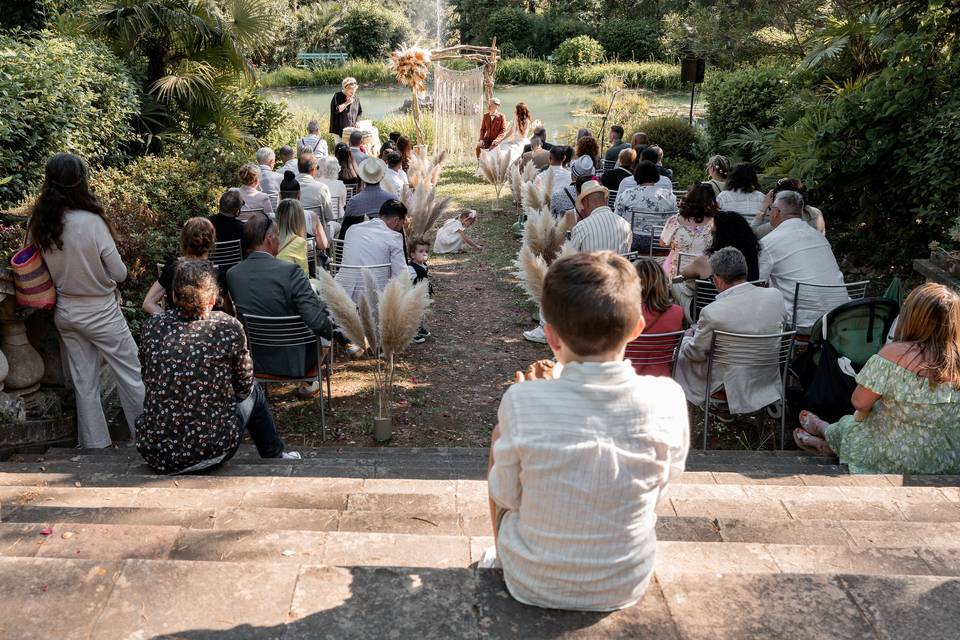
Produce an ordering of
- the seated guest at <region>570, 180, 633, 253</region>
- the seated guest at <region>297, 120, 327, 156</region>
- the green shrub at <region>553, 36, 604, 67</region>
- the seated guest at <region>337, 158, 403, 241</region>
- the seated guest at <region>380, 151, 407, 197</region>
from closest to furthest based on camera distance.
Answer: the seated guest at <region>570, 180, 633, 253</region> → the seated guest at <region>337, 158, 403, 241</region> → the seated guest at <region>380, 151, 407, 197</region> → the seated guest at <region>297, 120, 327, 156</region> → the green shrub at <region>553, 36, 604, 67</region>

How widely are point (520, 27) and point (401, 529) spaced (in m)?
33.9

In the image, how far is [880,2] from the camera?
327 inches

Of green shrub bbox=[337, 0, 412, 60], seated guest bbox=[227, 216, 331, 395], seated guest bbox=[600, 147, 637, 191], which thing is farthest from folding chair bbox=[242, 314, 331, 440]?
green shrub bbox=[337, 0, 412, 60]

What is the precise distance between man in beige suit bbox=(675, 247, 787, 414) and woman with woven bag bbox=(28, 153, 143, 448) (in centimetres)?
339

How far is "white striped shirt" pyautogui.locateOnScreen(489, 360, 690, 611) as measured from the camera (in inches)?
80.0

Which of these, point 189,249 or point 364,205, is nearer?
point 189,249

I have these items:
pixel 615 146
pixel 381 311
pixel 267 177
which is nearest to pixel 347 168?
pixel 267 177

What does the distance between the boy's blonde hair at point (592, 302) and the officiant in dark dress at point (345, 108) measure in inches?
448

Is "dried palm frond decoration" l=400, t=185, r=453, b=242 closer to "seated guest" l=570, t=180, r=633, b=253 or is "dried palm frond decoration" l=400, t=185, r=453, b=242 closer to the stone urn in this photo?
"seated guest" l=570, t=180, r=633, b=253

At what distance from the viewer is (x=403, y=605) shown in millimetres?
2213

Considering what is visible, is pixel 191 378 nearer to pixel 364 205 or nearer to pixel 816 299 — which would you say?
pixel 816 299

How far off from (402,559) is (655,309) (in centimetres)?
272

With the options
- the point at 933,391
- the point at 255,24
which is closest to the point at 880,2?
the point at 933,391

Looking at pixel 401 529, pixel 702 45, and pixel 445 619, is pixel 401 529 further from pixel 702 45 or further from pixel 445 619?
pixel 702 45
